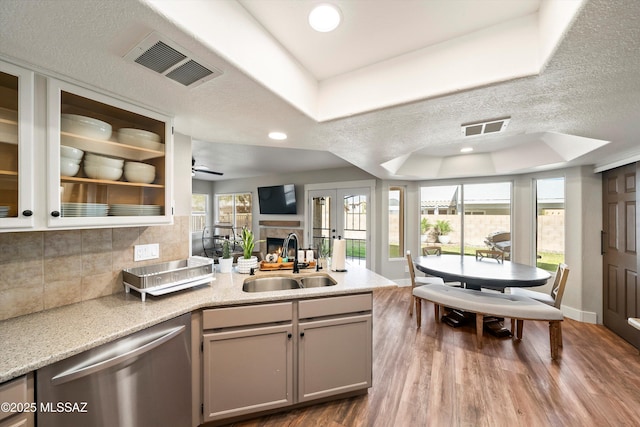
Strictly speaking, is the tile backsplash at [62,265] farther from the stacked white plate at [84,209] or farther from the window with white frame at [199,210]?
the window with white frame at [199,210]

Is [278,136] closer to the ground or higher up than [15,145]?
higher up

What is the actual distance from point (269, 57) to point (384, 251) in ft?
13.5

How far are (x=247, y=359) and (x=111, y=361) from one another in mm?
750

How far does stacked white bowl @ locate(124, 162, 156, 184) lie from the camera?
158 centimetres

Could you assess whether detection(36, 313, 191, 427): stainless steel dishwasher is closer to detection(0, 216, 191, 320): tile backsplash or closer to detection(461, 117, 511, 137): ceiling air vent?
detection(0, 216, 191, 320): tile backsplash

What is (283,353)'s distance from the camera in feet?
5.63

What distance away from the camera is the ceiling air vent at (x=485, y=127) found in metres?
1.81

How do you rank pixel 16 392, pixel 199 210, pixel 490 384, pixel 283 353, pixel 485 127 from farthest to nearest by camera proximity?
pixel 199 210
pixel 490 384
pixel 485 127
pixel 283 353
pixel 16 392

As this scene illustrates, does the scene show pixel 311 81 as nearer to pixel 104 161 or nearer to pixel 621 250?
pixel 104 161

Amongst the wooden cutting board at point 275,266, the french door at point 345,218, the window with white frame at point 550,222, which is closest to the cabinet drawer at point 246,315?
the wooden cutting board at point 275,266

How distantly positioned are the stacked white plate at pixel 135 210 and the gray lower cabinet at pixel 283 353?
76 centimetres

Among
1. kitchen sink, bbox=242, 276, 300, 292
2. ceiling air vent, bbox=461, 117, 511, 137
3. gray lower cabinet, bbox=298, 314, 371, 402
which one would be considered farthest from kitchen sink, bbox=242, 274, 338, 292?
ceiling air vent, bbox=461, 117, 511, 137

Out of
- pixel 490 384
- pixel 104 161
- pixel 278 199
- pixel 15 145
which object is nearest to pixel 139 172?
pixel 104 161

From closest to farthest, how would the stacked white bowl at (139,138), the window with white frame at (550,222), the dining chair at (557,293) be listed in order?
the stacked white bowl at (139,138)
the dining chair at (557,293)
the window with white frame at (550,222)
